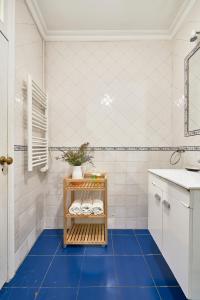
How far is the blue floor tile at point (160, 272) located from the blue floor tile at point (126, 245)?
15 cm

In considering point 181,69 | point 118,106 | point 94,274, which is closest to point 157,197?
point 94,274

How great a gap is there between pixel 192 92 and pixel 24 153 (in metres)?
1.77

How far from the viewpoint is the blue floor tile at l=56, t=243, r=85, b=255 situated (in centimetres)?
188

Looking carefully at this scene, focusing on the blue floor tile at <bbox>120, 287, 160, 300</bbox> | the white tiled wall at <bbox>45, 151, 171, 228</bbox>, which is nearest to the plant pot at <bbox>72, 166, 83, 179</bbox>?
the white tiled wall at <bbox>45, 151, 171, 228</bbox>

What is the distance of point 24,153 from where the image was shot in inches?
70.6

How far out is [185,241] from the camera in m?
1.13

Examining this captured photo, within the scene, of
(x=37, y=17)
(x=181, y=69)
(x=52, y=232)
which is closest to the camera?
(x=37, y=17)

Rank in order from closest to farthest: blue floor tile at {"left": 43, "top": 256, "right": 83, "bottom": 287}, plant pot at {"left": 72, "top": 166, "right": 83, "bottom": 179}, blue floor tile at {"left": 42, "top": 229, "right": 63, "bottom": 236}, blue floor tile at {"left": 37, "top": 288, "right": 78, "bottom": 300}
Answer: blue floor tile at {"left": 37, "top": 288, "right": 78, "bottom": 300}
blue floor tile at {"left": 43, "top": 256, "right": 83, "bottom": 287}
plant pot at {"left": 72, "top": 166, "right": 83, "bottom": 179}
blue floor tile at {"left": 42, "top": 229, "right": 63, "bottom": 236}

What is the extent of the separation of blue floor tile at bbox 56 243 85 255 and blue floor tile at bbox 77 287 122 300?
1.61 feet

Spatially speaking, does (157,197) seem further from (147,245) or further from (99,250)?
(99,250)

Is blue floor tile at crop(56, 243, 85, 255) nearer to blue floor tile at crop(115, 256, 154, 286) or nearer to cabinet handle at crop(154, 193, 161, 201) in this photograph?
blue floor tile at crop(115, 256, 154, 286)

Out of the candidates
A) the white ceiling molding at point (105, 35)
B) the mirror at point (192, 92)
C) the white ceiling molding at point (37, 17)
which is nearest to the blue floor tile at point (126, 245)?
the mirror at point (192, 92)

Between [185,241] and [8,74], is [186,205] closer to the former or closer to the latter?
[185,241]

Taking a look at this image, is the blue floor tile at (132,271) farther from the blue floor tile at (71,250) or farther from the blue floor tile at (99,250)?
the blue floor tile at (71,250)
